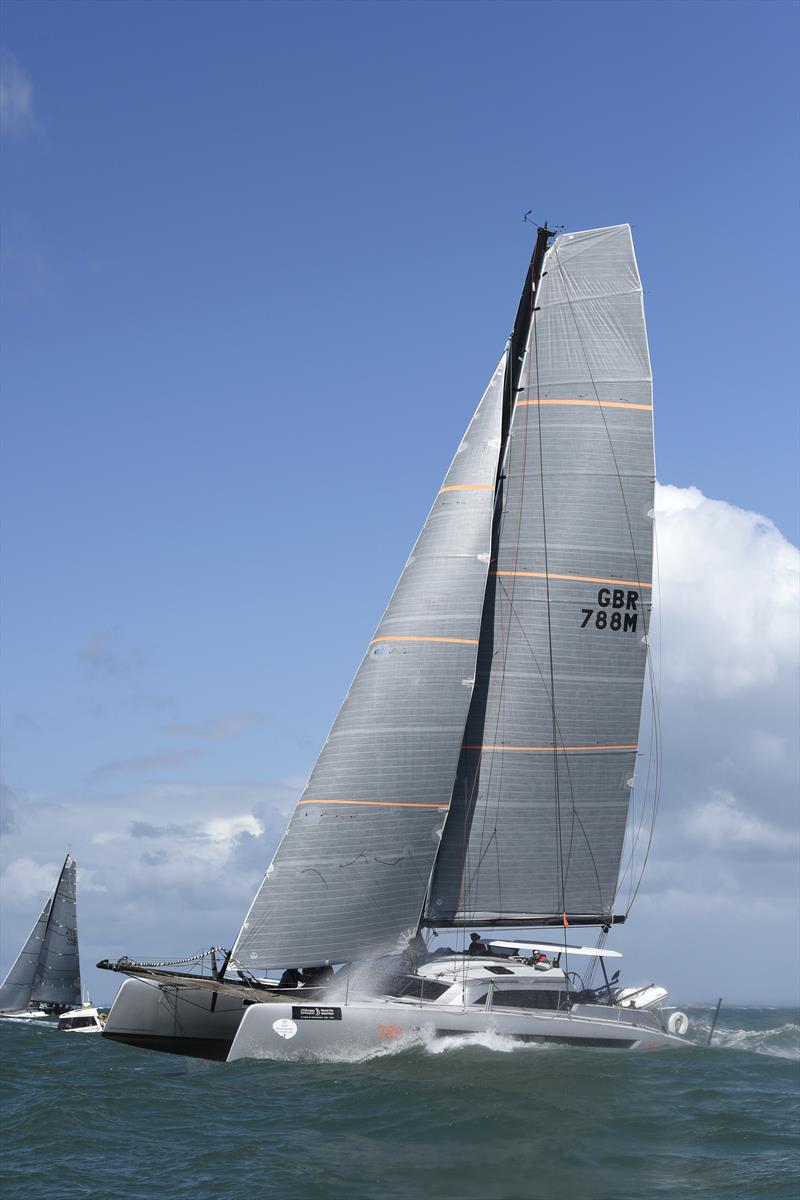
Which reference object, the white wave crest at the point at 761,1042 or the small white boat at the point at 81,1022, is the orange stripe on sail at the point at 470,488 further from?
the small white boat at the point at 81,1022

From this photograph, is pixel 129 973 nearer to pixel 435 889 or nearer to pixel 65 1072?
pixel 65 1072

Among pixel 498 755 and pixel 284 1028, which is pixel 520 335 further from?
pixel 284 1028

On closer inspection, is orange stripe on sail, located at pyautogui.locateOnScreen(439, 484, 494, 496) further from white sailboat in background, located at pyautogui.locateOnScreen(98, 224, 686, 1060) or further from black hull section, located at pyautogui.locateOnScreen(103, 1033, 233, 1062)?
black hull section, located at pyautogui.locateOnScreen(103, 1033, 233, 1062)

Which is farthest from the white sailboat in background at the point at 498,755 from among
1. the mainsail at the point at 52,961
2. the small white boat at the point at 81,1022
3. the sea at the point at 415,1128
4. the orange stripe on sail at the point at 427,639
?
the mainsail at the point at 52,961

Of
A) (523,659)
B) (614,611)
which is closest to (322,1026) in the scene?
(523,659)

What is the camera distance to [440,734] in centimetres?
2575

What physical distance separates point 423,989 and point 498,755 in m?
Answer: 5.36

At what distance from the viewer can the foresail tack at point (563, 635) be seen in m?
27.2

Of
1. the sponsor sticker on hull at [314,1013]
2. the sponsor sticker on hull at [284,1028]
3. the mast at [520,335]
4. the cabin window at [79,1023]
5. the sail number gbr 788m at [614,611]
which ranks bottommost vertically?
the cabin window at [79,1023]

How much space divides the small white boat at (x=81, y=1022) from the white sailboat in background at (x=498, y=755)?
62.7 feet

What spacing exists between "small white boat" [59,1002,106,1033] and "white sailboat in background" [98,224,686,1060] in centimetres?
1912

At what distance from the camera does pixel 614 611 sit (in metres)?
27.9

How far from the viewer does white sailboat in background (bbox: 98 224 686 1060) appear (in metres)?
24.5

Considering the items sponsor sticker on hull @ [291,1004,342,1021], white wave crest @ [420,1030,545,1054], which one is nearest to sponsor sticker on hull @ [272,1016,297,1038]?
sponsor sticker on hull @ [291,1004,342,1021]
